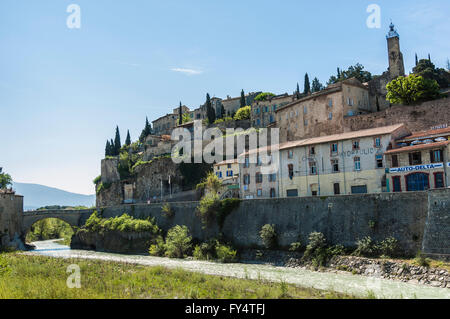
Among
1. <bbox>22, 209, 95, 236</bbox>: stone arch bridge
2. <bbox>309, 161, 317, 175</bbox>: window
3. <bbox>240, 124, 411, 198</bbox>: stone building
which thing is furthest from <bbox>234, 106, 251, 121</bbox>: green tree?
<bbox>309, 161, 317, 175</bbox>: window

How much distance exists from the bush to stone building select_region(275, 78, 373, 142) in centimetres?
2335

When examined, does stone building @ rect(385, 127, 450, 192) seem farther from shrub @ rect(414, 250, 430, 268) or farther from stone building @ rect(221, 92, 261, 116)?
stone building @ rect(221, 92, 261, 116)

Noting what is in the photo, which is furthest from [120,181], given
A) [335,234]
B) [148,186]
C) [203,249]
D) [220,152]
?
[335,234]

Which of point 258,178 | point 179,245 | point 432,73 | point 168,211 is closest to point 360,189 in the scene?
point 258,178

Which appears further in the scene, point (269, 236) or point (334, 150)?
point (334, 150)

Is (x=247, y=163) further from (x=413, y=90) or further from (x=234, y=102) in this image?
(x=234, y=102)

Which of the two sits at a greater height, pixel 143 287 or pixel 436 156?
pixel 436 156

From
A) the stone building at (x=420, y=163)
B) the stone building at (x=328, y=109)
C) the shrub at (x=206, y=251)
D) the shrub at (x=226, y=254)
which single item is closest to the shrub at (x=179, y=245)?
the shrub at (x=206, y=251)

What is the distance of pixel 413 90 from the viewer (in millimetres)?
50656

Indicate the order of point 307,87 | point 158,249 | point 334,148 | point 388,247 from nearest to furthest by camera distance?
1. point 388,247
2. point 334,148
3. point 158,249
4. point 307,87

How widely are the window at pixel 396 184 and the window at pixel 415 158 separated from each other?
195cm

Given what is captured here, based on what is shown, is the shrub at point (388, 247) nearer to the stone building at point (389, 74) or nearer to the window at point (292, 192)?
the window at point (292, 192)

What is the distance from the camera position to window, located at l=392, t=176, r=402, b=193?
38.2 metres

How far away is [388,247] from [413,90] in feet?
90.7
